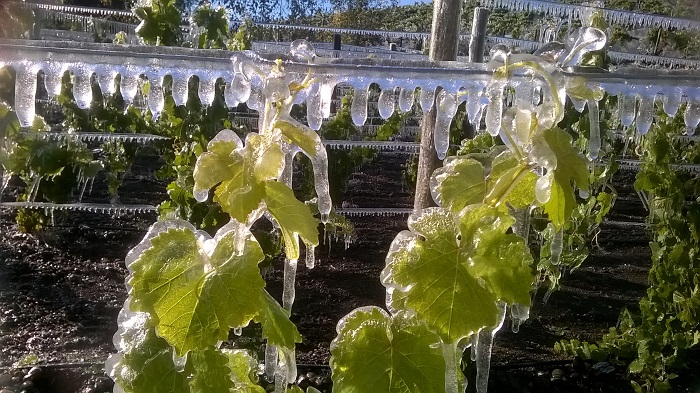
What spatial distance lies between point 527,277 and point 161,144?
3.22 meters

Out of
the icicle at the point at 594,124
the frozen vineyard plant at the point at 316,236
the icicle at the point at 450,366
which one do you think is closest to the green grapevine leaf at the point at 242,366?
the frozen vineyard plant at the point at 316,236

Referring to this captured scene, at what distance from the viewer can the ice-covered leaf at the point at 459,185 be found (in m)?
0.69

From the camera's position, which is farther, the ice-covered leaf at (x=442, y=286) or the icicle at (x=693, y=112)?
the icicle at (x=693, y=112)

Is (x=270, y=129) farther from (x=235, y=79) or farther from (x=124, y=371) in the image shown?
(x=124, y=371)

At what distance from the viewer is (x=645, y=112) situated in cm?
89

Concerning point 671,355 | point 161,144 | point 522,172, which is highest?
point 522,172

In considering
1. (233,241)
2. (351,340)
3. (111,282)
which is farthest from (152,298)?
(111,282)

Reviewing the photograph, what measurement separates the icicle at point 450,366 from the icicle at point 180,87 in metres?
0.43

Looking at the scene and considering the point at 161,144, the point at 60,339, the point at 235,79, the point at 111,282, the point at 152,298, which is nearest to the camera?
the point at 152,298

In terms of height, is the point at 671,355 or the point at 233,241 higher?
the point at 233,241

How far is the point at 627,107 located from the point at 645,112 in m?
0.02

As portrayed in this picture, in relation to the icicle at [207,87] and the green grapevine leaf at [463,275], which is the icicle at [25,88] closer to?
the icicle at [207,87]

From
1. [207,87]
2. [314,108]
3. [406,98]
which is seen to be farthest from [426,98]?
[207,87]

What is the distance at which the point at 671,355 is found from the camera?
242 cm
